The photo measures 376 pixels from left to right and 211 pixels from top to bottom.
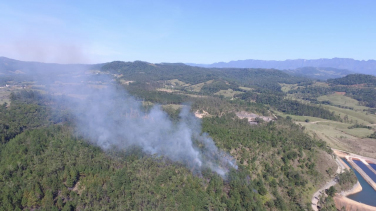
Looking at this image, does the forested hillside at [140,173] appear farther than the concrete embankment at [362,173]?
No

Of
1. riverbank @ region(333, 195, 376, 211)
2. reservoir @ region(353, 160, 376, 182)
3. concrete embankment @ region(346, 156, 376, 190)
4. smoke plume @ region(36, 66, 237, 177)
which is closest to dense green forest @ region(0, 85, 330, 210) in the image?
smoke plume @ region(36, 66, 237, 177)

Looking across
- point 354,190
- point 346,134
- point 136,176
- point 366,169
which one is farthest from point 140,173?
point 346,134

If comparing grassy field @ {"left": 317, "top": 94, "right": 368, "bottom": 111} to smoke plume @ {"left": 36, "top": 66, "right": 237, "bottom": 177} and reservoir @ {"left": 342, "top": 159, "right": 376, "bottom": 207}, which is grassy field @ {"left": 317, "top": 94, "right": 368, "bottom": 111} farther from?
smoke plume @ {"left": 36, "top": 66, "right": 237, "bottom": 177}

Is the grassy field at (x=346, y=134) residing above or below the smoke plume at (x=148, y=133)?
below

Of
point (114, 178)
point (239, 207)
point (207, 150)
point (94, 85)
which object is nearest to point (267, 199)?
point (239, 207)

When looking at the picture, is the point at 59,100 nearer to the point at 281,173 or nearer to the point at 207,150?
the point at 207,150

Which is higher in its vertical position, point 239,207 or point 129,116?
point 129,116

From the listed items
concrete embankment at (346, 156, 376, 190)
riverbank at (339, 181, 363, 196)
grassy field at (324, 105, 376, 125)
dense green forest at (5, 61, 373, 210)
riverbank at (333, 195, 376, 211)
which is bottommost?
grassy field at (324, 105, 376, 125)

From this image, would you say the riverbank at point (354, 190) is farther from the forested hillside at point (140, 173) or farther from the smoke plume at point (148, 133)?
the smoke plume at point (148, 133)

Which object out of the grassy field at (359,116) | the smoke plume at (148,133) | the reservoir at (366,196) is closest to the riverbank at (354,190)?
the reservoir at (366,196)

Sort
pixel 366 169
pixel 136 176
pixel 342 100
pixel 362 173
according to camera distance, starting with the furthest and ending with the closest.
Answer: pixel 342 100
pixel 366 169
pixel 362 173
pixel 136 176

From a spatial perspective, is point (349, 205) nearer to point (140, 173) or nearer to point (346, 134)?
point (140, 173)
